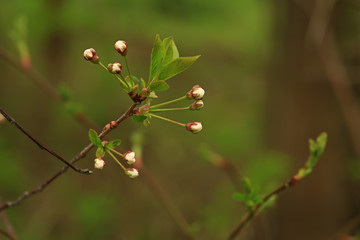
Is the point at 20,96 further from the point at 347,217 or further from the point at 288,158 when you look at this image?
the point at 347,217

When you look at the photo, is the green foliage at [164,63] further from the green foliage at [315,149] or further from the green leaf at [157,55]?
the green foliage at [315,149]

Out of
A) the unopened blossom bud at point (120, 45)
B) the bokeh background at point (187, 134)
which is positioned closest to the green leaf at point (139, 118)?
the unopened blossom bud at point (120, 45)

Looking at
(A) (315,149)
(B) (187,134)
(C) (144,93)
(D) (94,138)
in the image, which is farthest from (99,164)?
(B) (187,134)

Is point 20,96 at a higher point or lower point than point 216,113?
higher

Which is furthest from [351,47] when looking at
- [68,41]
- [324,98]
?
[68,41]

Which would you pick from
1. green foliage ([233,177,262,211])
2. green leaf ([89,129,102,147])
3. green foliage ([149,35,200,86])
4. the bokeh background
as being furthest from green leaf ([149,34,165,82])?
the bokeh background

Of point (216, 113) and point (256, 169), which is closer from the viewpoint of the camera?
point (256, 169)

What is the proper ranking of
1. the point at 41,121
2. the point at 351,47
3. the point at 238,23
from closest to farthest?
the point at 351,47
the point at 41,121
the point at 238,23
